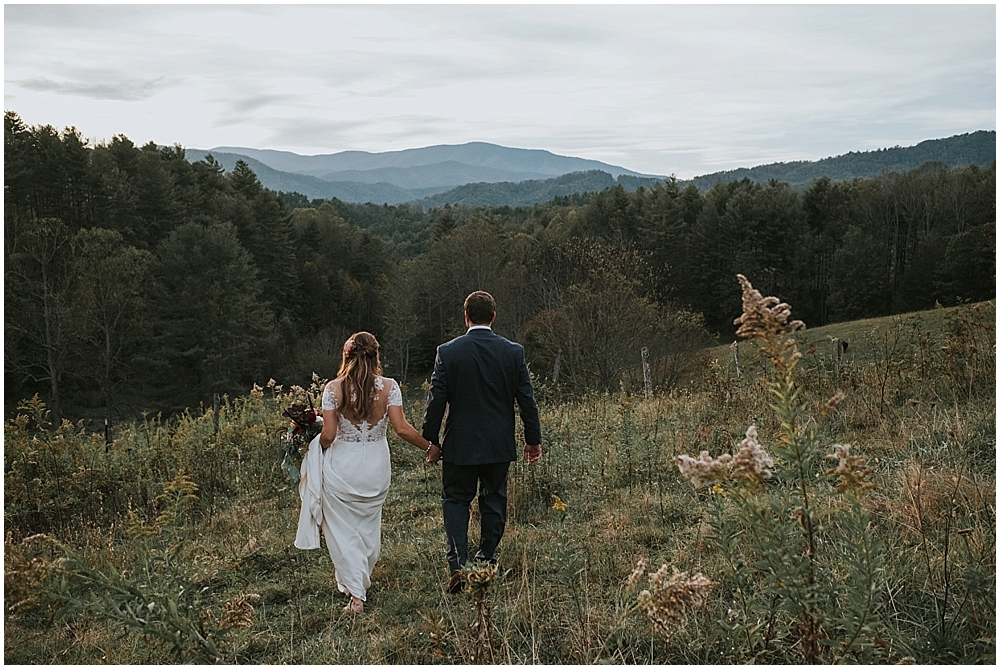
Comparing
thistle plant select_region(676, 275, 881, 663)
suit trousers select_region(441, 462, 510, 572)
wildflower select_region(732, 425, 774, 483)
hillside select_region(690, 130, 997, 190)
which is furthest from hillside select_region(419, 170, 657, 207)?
wildflower select_region(732, 425, 774, 483)

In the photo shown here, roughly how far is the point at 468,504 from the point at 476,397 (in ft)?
2.30

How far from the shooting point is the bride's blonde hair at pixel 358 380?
4.86 metres

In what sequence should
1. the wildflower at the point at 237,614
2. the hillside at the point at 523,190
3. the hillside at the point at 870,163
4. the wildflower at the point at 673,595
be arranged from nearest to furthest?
1. the wildflower at the point at 673,595
2. the wildflower at the point at 237,614
3. the hillside at the point at 870,163
4. the hillside at the point at 523,190

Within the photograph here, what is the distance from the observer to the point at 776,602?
303 cm

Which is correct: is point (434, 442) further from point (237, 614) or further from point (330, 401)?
point (237, 614)

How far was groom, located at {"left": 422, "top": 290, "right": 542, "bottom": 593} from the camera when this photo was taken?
4680mm

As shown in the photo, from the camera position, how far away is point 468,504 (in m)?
4.77

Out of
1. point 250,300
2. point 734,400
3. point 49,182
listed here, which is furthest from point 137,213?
point 734,400

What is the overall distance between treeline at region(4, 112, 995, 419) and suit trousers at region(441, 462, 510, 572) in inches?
659

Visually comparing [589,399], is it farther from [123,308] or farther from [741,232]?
[741,232]

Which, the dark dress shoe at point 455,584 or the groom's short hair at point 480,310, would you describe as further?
the groom's short hair at point 480,310

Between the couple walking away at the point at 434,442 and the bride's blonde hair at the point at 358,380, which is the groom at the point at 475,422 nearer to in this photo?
the couple walking away at the point at 434,442

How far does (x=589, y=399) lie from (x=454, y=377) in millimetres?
7821

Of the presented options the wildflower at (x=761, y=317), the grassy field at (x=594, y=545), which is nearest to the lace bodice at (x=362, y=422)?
the grassy field at (x=594, y=545)
